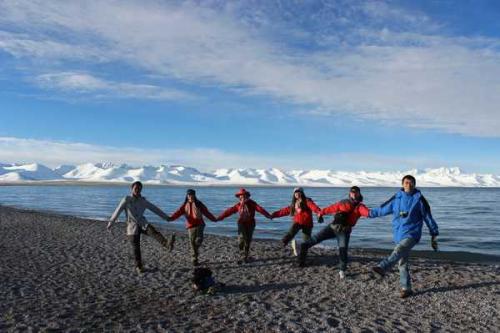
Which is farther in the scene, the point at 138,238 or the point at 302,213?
the point at 302,213

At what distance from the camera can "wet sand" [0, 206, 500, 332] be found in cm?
853

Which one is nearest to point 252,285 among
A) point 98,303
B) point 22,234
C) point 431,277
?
point 98,303

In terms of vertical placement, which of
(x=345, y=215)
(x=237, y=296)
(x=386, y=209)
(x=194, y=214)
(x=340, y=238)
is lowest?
(x=237, y=296)

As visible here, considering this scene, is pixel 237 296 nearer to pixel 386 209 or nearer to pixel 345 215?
pixel 345 215

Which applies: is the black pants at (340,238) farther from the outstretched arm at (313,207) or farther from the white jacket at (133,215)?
the white jacket at (133,215)

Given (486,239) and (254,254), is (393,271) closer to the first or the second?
(254,254)

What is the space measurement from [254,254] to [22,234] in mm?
12759

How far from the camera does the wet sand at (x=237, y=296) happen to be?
8531 millimetres

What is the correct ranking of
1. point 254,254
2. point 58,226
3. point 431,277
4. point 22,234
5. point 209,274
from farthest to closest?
1. point 58,226
2. point 22,234
3. point 254,254
4. point 431,277
5. point 209,274

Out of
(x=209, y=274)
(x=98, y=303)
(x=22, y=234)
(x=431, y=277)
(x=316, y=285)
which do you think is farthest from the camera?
(x=22, y=234)

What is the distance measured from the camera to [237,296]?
10500mm

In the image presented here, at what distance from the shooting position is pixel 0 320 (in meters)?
8.41

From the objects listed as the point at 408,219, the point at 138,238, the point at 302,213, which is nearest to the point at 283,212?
the point at 302,213

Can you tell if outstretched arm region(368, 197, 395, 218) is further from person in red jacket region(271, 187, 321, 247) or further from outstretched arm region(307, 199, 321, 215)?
person in red jacket region(271, 187, 321, 247)
